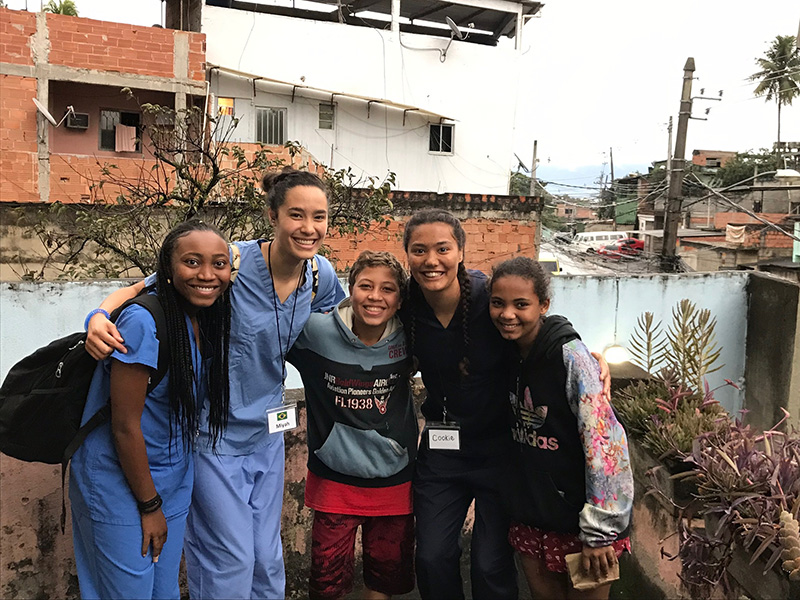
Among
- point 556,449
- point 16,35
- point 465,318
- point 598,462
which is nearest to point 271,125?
point 16,35

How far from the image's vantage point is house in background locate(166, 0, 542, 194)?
1589 centimetres

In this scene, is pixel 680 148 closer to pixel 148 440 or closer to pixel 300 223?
pixel 300 223

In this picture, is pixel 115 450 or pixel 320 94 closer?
pixel 115 450

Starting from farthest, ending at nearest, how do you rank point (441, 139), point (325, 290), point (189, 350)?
1. point (441, 139)
2. point (325, 290)
3. point (189, 350)

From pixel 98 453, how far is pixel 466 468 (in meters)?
1.40

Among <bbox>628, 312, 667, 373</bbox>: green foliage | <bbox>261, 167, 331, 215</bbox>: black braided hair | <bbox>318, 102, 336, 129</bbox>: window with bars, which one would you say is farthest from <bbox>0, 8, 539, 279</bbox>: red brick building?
<bbox>261, 167, 331, 215</bbox>: black braided hair

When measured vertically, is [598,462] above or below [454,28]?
below

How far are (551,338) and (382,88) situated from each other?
16.1 metres

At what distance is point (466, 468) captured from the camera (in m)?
2.63

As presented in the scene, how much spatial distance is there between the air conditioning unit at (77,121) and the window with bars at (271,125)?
13.3ft

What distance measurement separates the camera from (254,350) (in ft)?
8.16

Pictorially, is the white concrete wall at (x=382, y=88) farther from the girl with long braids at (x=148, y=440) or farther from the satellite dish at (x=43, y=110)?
the girl with long braids at (x=148, y=440)

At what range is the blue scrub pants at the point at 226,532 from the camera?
2.37 metres

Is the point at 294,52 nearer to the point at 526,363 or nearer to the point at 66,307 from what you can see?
the point at 66,307
